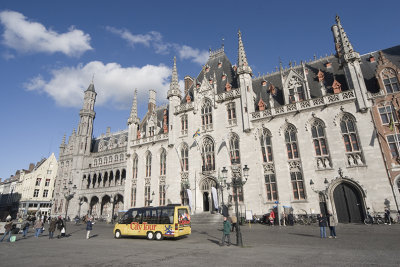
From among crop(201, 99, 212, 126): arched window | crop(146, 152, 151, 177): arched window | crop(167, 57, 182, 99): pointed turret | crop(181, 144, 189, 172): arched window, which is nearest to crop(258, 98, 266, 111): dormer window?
crop(201, 99, 212, 126): arched window

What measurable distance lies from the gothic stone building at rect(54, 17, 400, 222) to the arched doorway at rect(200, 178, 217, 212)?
0.45 ft

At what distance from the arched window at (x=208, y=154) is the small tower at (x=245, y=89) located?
5360 mm

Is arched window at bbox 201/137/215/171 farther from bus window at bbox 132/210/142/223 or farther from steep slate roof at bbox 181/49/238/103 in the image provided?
bus window at bbox 132/210/142/223

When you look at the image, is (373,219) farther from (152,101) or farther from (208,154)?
(152,101)

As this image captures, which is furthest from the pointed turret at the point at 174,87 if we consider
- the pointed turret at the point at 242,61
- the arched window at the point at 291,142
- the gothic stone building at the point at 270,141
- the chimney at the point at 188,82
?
the arched window at the point at 291,142

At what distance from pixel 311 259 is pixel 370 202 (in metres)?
17.4

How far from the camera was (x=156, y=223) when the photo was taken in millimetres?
16328

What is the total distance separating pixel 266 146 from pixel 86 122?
44403 mm

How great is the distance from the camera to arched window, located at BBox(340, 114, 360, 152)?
2341cm

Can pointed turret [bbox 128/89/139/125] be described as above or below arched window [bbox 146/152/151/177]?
above

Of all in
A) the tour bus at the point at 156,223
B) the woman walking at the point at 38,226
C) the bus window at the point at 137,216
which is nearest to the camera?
the tour bus at the point at 156,223

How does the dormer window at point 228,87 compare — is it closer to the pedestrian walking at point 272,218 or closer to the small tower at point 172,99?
the small tower at point 172,99

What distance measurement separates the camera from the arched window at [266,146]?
27.1 m

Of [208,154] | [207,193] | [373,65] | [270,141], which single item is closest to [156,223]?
[207,193]
